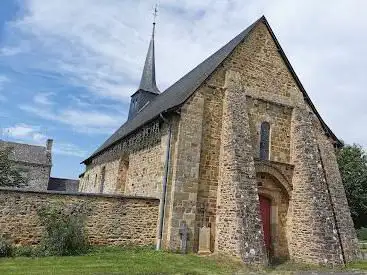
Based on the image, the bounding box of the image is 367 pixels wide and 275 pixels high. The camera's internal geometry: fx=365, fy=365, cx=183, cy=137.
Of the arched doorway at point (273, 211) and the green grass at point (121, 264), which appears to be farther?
the arched doorway at point (273, 211)

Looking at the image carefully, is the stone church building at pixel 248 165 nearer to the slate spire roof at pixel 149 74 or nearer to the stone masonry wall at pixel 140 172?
the stone masonry wall at pixel 140 172

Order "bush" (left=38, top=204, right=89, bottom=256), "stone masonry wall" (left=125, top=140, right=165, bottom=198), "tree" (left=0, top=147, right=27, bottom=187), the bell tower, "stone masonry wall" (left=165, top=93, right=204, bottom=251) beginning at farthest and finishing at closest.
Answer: the bell tower, "tree" (left=0, top=147, right=27, bottom=187), "stone masonry wall" (left=125, top=140, right=165, bottom=198), "stone masonry wall" (left=165, top=93, right=204, bottom=251), "bush" (left=38, top=204, right=89, bottom=256)

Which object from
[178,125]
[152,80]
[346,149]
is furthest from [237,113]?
[346,149]

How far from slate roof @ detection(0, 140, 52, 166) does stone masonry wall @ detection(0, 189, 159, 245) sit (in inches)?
1238

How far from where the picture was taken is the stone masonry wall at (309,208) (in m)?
12.1

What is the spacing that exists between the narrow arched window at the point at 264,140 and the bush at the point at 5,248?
9.28 m

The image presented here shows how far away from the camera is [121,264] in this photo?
31.9 feet

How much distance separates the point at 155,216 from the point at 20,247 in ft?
14.4

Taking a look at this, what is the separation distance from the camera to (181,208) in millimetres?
12453

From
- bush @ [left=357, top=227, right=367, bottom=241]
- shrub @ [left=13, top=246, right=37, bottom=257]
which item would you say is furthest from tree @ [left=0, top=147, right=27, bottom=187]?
bush @ [left=357, top=227, right=367, bottom=241]

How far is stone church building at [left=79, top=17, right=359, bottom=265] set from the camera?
1219 cm

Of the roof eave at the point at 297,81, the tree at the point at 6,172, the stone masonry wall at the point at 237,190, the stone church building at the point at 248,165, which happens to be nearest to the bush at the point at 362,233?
the stone church building at the point at 248,165

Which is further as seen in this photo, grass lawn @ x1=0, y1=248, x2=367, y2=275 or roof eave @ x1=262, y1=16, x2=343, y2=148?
roof eave @ x1=262, y1=16, x2=343, y2=148

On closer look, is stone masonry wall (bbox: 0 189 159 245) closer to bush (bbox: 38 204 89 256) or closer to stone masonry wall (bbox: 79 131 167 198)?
bush (bbox: 38 204 89 256)
